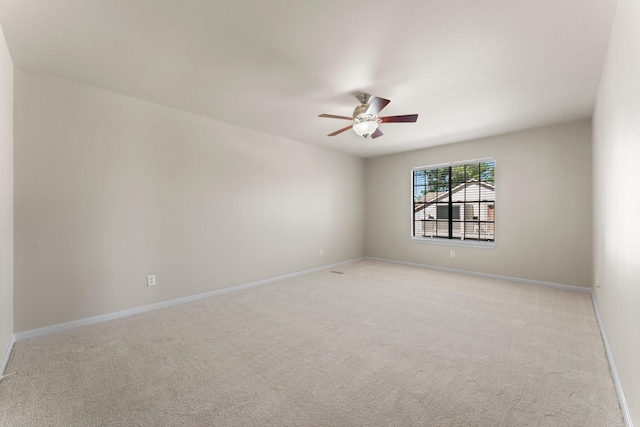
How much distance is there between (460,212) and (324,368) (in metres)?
4.54

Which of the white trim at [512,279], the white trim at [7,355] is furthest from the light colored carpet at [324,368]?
the white trim at [512,279]

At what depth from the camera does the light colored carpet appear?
1674mm

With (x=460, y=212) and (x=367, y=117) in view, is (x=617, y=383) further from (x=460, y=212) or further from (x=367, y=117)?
(x=460, y=212)

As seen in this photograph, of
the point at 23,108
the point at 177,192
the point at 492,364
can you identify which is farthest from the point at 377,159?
the point at 23,108

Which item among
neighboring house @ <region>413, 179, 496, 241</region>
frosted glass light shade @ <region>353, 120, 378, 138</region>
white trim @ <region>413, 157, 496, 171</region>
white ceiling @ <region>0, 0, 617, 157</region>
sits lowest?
neighboring house @ <region>413, 179, 496, 241</region>

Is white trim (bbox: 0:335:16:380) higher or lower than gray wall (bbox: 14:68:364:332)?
lower

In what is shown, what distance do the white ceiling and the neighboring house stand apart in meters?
1.86

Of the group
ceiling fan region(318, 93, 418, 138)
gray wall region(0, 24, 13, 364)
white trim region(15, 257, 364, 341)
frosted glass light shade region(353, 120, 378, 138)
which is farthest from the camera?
frosted glass light shade region(353, 120, 378, 138)

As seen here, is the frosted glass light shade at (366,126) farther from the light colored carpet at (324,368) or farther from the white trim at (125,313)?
the white trim at (125,313)

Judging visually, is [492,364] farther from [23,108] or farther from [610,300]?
[23,108]

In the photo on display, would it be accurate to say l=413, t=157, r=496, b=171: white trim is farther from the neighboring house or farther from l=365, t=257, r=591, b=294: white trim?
l=365, t=257, r=591, b=294: white trim

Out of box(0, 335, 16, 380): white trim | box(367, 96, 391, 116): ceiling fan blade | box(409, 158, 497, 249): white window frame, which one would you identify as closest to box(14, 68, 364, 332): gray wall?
box(0, 335, 16, 380): white trim

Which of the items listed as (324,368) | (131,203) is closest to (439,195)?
(324,368)

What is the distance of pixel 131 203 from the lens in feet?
10.9
